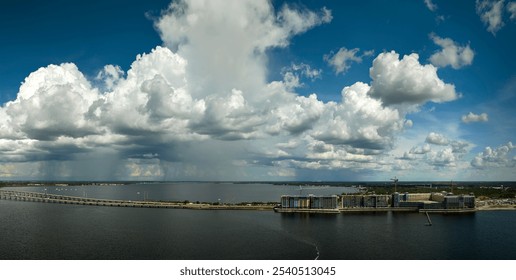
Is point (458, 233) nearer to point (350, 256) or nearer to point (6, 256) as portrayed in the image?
point (350, 256)

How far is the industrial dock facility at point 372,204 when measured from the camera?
18075 cm

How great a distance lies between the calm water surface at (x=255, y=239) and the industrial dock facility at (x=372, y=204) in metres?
33.0

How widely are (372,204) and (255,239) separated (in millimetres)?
110243

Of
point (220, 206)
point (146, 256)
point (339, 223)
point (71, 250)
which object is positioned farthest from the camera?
point (220, 206)

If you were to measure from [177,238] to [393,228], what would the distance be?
7440cm

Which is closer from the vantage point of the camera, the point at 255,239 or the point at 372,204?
the point at 255,239

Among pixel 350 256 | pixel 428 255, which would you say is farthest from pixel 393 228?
pixel 350 256

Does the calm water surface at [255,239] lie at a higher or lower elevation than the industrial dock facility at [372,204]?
lower

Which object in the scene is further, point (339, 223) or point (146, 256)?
point (339, 223)

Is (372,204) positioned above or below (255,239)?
above

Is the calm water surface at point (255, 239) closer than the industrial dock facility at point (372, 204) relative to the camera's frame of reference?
Yes

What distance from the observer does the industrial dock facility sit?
593 feet

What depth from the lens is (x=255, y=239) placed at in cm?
9938

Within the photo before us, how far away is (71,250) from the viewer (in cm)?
8469
